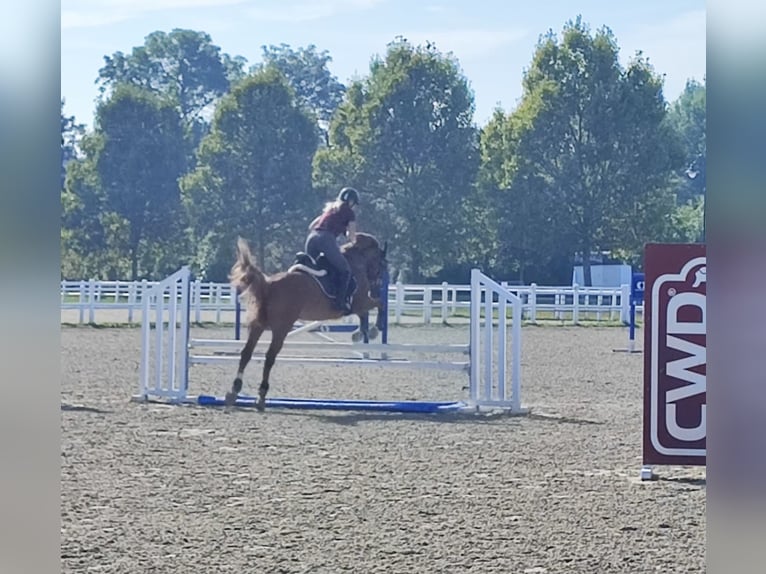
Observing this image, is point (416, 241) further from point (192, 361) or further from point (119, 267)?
point (192, 361)

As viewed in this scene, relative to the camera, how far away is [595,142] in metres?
20.0

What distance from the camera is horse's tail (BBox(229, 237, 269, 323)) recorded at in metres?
7.16

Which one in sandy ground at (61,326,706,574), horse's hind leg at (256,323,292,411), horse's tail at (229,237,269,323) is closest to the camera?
sandy ground at (61,326,706,574)

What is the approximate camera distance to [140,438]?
5.58m

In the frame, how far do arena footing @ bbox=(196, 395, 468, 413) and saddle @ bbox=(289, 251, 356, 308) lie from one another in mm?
792

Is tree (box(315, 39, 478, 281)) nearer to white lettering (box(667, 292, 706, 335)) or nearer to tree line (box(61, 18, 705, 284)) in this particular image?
tree line (box(61, 18, 705, 284))

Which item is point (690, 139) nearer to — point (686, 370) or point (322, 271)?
point (322, 271)

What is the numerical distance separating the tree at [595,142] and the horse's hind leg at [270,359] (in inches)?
493

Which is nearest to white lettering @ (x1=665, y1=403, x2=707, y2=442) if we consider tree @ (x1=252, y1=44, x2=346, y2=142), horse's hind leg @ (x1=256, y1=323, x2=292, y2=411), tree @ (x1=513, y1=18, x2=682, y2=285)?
horse's hind leg @ (x1=256, y1=323, x2=292, y2=411)

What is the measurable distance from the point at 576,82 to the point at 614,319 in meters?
4.60

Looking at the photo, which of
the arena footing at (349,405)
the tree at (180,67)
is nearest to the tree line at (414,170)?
the tree at (180,67)

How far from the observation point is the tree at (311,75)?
27766 mm
